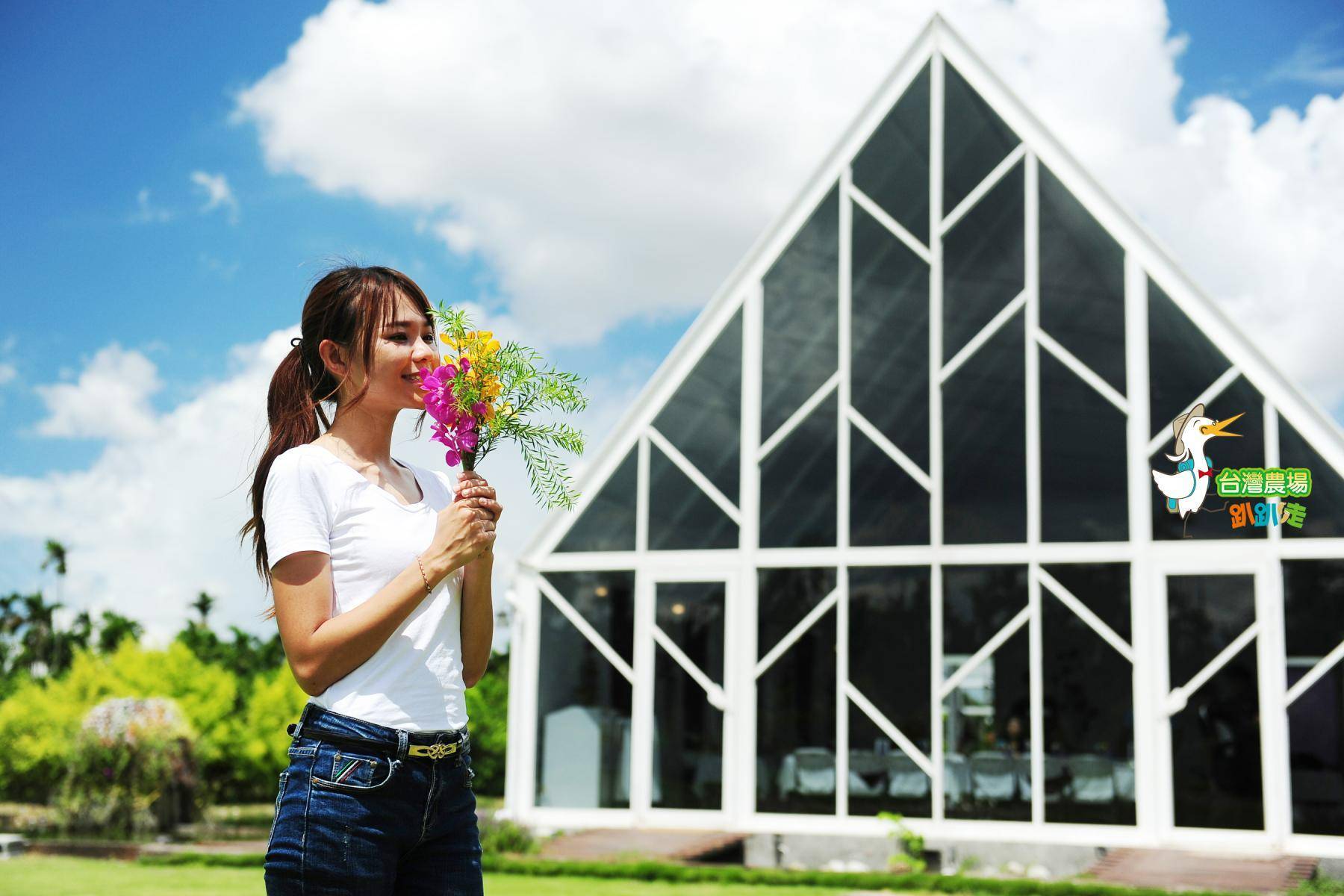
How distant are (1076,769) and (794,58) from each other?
9.22 metres

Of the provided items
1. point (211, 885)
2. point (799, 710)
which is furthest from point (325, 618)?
point (799, 710)

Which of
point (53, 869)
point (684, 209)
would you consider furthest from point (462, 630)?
point (684, 209)

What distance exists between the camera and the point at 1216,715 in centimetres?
927

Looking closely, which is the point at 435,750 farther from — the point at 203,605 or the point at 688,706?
the point at 203,605

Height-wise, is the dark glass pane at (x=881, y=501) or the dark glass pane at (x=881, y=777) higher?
the dark glass pane at (x=881, y=501)

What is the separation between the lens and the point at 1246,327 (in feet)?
31.1

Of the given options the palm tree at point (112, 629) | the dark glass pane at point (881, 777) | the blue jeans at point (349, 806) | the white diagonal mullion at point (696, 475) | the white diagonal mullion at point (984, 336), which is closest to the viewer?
the blue jeans at point (349, 806)

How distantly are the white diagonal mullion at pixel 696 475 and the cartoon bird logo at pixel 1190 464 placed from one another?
3512 millimetres

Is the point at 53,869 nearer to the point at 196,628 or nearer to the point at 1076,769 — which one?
the point at 1076,769

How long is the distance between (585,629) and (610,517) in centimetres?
104

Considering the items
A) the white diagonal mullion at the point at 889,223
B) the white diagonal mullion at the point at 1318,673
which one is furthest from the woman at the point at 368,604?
the white diagonal mullion at the point at 889,223

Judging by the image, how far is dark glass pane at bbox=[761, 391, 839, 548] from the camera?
34.4 ft

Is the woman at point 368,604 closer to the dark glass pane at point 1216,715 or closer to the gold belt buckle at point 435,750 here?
the gold belt buckle at point 435,750

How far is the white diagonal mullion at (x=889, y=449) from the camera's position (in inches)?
403
